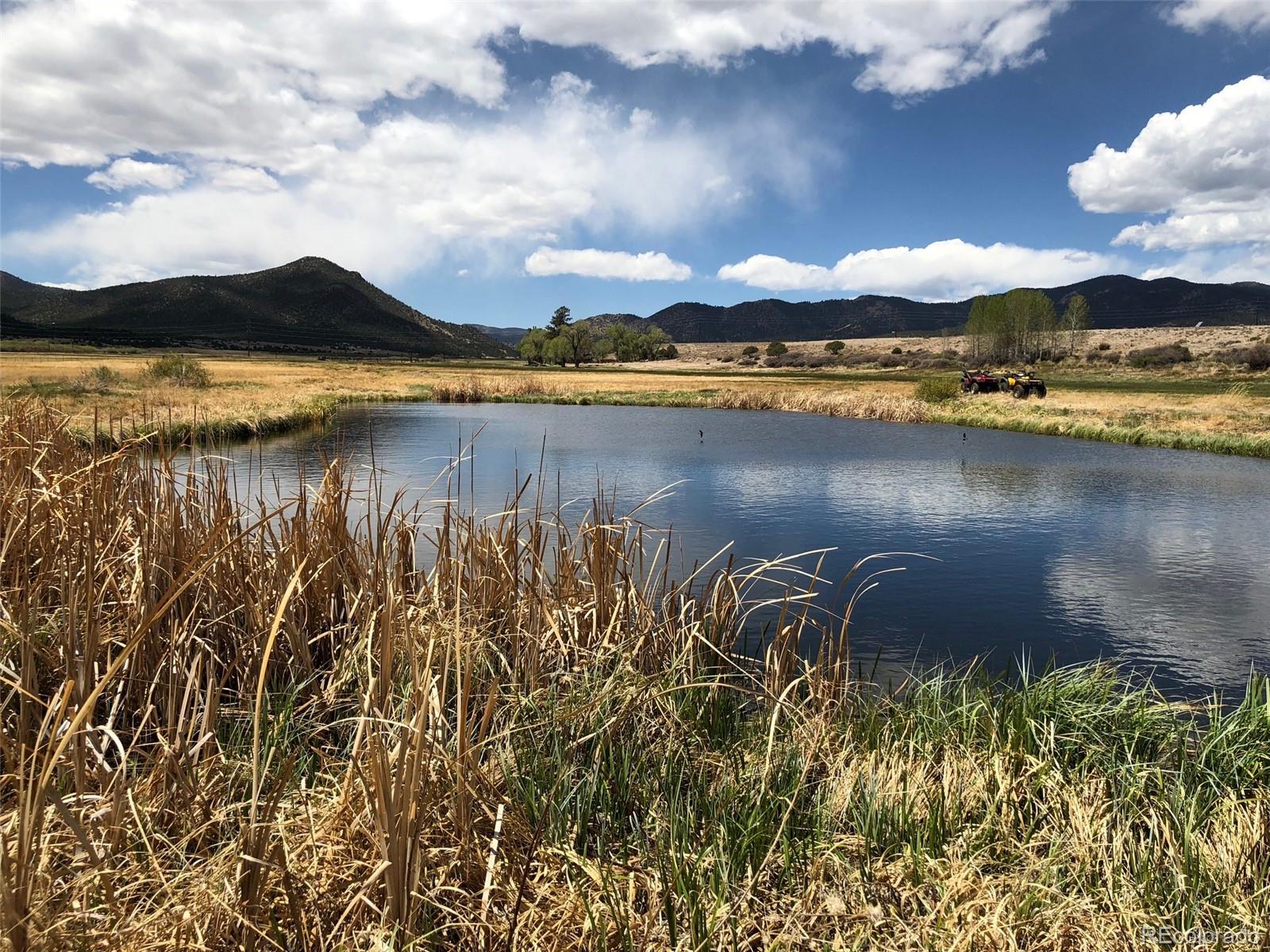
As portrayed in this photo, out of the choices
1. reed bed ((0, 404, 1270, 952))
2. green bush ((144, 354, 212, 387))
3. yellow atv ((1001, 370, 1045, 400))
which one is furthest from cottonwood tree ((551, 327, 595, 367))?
reed bed ((0, 404, 1270, 952))

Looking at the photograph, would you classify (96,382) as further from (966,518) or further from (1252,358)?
(1252,358)

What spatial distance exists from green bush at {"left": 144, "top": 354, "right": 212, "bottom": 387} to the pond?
62.6 ft

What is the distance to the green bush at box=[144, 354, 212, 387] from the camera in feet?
155

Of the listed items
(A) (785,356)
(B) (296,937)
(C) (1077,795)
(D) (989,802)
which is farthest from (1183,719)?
(A) (785,356)

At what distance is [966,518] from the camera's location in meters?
17.9

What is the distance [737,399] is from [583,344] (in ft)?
332

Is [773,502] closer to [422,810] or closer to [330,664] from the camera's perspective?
[330,664]

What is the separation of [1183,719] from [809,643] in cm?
376

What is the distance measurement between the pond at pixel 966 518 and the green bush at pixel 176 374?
19.1m

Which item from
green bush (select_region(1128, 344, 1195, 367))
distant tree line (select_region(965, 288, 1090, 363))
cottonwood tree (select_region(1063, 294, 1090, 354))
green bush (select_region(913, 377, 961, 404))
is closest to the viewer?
green bush (select_region(913, 377, 961, 404))

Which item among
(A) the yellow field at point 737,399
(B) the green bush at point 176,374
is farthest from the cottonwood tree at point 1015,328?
(B) the green bush at point 176,374

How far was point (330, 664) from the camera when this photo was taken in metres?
6.58

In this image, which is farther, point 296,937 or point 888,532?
point 888,532

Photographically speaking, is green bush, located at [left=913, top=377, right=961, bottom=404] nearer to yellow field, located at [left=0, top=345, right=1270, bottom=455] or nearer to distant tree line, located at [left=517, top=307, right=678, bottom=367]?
yellow field, located at [left=0, top=345, right=1270, bottom=455]
